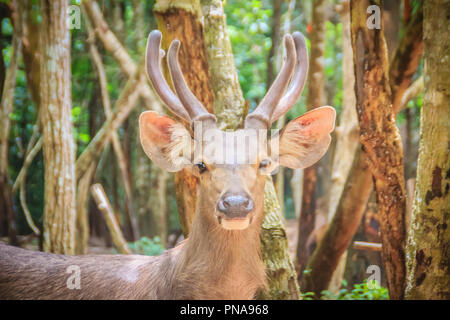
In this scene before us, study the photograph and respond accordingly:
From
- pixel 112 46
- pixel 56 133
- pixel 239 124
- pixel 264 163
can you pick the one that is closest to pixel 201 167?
pixel 264 163

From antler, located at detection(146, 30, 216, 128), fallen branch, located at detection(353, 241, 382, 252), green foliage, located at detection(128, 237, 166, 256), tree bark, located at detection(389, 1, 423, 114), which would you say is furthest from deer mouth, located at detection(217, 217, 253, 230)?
green foliage, located at detection(128, 237, 166, 256)

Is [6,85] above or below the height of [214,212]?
above

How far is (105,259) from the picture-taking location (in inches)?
132

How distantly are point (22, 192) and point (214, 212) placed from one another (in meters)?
4.94

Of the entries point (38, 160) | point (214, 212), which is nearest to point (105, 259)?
point (214, 212)

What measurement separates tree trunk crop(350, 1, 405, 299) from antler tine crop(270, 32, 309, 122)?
2.86 feet

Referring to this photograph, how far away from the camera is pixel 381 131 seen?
3.74m

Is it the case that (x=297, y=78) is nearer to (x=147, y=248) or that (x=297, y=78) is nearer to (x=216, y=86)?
(x=216, y=86)

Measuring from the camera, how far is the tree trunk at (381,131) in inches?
147

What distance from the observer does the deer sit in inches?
106

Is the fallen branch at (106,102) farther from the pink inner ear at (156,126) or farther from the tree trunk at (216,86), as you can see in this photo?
the pink inner ear at (156,126)

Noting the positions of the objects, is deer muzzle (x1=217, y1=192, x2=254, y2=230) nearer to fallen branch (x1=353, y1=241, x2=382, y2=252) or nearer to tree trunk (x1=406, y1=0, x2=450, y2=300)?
tree trunk (x1=406, y1=0, x2=450, y2=300)

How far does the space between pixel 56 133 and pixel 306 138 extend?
290 cm
